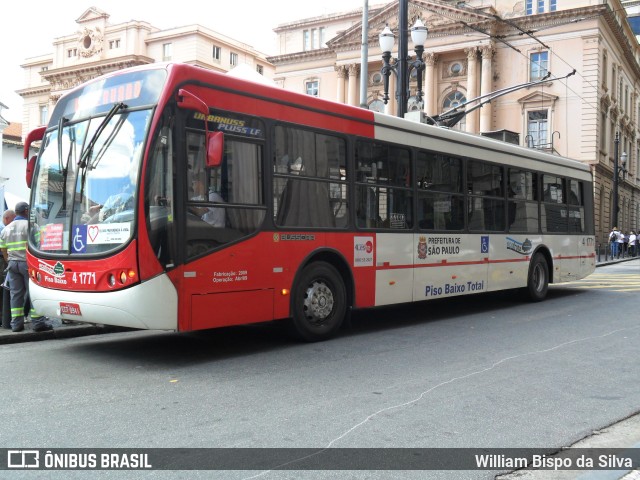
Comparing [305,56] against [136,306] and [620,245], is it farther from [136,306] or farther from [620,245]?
[136,306]

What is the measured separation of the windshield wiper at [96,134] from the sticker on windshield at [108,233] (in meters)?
0.74

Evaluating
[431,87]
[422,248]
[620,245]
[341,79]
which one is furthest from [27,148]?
[341,79]

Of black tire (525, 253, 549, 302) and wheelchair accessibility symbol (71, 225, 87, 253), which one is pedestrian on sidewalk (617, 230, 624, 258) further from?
wheelchair accessibility symbol (71, 225, 87, 253)

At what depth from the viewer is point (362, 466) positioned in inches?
164

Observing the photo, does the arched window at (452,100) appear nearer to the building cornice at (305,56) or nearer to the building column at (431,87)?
the building column at (431,87)

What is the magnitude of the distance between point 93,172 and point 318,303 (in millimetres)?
3185

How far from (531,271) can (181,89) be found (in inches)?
352

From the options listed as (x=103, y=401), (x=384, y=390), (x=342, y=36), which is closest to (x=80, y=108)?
(x=103, y=401)

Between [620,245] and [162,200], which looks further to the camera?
[620,245]

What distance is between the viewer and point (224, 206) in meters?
7.36

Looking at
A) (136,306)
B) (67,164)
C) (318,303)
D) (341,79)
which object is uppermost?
(341,79)

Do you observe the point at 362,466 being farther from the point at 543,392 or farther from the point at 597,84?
the point at 597,84

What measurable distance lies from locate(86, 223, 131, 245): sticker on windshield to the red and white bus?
0.05 ft

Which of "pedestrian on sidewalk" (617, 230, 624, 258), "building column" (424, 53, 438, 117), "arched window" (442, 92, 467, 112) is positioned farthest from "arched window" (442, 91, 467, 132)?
"pedestrian on sidewalk" (617, 230, 624, 258)
